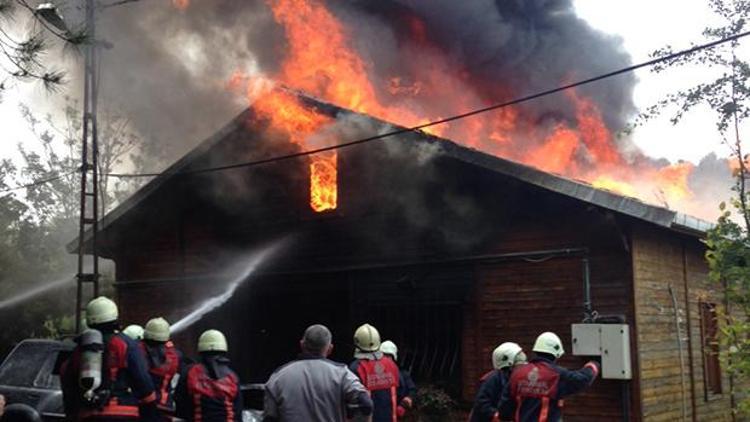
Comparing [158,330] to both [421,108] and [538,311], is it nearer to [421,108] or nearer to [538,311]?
[538,311]

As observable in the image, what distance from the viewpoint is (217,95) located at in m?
15.8

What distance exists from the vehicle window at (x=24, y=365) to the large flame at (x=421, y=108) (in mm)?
5299

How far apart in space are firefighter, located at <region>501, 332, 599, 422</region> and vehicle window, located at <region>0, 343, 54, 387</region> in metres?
A: 5.84

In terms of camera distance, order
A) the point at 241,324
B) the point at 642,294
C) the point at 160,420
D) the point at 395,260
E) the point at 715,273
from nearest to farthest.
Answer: the point at 160,420
the point at 715,273
the point at 642,294
the point at 395,260
the point at 241,324

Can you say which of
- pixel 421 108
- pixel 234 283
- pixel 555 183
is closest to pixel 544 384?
pixel 555 183

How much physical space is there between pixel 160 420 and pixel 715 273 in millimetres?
7140

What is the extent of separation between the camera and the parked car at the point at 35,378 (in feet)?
31.1

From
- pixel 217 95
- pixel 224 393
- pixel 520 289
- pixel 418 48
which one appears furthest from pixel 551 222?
pixel 418 48

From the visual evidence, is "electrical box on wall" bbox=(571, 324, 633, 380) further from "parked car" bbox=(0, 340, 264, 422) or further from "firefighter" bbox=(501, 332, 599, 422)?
"parked car" bbox=(0, 340, 264, 422)

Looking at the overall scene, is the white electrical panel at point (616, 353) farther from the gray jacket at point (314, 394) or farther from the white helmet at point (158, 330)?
the gray jacket at point (314, 394)

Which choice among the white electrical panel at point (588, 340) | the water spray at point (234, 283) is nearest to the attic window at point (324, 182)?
the water spray at point (234, 283)

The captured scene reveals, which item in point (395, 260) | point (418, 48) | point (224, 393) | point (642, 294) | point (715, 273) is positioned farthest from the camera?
point (418, 48)

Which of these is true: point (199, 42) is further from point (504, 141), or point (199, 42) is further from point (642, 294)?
point (642, 294)

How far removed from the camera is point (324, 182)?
13883 millimetres
